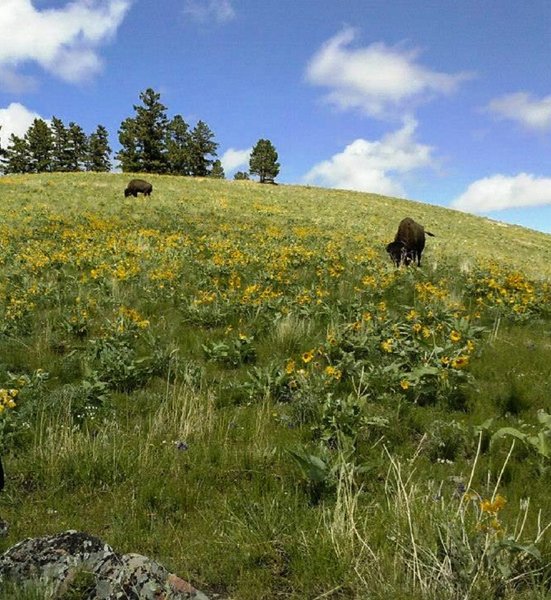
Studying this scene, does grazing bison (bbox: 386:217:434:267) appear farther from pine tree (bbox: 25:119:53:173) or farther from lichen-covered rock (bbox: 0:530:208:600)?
pine tree (bbox: 25:119:53:173)

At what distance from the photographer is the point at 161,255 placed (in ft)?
43.5

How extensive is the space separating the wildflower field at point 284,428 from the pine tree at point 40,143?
7851 cm

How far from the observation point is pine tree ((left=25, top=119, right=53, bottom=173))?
78.8 meters

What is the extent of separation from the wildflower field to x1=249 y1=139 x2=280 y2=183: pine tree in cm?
7846

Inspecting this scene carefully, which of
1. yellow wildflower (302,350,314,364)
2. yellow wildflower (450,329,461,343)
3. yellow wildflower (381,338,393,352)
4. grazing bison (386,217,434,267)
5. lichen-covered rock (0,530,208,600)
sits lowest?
lichen-covered rock (0,530,208,600)

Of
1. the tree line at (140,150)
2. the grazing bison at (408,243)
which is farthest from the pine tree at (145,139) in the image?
the grazing bison at (408,243)

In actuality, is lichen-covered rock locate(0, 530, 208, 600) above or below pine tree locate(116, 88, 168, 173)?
below

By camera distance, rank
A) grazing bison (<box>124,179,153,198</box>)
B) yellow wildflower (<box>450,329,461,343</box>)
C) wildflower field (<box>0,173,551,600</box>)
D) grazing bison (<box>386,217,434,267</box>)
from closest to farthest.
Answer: wildflower field (<box>0,173,551,600</box>) → yellow wildflower (<box>450,329,461,343</box>) → grazing bison (<box>386,217,434,267</box>) → grazing bison (<box>124,179,153,198</box>)

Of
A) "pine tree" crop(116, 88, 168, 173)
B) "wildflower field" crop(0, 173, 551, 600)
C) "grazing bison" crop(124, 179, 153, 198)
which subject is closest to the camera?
"wildflower field" crop(0, 173, 551, 600)

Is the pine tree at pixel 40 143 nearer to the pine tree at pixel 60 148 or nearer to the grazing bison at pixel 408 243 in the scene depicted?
the pine tree at pixel 60 148

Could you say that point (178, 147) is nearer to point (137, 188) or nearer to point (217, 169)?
point (217, 169)

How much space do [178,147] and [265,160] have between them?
50.8ft

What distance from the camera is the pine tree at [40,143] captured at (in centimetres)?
7881

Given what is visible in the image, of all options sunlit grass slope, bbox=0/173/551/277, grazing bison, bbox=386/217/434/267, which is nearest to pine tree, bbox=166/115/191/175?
sunlit grass slope, bbox=0/173/551/277
